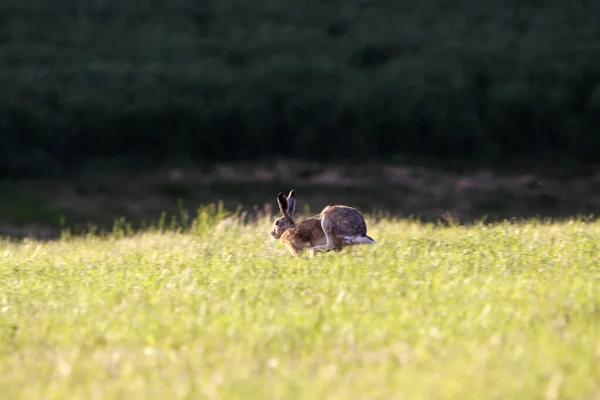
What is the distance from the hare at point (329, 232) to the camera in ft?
43.8

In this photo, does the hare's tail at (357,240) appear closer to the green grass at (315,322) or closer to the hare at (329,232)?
the hare at (329,232)

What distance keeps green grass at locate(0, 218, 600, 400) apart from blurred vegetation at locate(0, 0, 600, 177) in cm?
1895

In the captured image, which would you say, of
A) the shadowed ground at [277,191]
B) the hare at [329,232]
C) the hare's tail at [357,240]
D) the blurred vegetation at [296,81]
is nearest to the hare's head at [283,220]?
the hare at [329,232]

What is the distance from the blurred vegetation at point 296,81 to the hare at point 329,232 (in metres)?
18.5

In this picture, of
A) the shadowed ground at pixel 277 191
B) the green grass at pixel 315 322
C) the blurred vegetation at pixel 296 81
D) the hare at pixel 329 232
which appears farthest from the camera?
the blurred vegetation at pixel 296 81

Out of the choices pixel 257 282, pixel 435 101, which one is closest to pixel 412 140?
pixel 435 101

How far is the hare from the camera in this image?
526 inches

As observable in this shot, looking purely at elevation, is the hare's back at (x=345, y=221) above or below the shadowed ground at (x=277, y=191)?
above

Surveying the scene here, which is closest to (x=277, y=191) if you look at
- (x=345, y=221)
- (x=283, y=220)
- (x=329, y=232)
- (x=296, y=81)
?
(x=296, y=81)

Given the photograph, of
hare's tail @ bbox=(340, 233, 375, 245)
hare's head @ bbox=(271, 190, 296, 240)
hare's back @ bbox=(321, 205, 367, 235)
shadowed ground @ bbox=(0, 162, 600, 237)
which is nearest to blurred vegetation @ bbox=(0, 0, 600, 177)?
shadowed ground @ bbox=(0, 162, 600, 237)

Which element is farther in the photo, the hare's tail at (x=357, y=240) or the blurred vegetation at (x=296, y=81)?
the blurred vegetation at (x=296, y=81)

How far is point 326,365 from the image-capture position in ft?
26.6

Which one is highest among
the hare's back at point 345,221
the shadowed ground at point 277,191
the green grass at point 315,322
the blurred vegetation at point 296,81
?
the blurred vegetation at point 296,81

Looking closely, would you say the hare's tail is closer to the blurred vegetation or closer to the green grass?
the green grass
